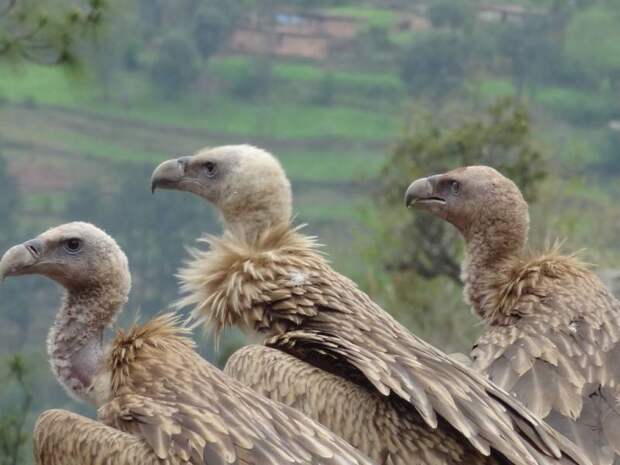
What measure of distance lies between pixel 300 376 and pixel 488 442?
77cm

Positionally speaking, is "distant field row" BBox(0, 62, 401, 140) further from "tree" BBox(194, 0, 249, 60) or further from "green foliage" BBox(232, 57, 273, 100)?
"tree" BBox(194, 0, 249, 60)

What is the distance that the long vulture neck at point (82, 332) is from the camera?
538 centimetres

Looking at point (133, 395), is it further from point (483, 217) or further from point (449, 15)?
point (449, 15)

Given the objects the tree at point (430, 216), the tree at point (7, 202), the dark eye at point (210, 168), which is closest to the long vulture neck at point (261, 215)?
the dark eye at point (210, 168)

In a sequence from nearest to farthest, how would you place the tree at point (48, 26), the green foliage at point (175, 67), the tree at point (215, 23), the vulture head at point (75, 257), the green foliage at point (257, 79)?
the vulture head at point (75, 257), the tree at point (48, 26), the green foliage at point (175, 67), the tree at point (215, 23), the green foliage at point (257, 79)

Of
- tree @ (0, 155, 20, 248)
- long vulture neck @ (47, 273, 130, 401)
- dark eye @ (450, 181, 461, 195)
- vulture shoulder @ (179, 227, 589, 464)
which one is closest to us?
vulture shoulder @ (179, 227, 589, 464)

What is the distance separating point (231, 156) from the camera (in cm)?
691

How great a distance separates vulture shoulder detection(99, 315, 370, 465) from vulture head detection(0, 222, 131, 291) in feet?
1.24

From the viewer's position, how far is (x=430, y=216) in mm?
22047

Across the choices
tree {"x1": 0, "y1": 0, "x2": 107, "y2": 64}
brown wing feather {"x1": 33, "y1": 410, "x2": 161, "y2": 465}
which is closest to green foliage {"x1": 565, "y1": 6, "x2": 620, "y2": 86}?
tree {"x1": 0, "y1": 0, "x2": 107, "y2": 64}

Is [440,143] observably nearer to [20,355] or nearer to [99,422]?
[20,355]

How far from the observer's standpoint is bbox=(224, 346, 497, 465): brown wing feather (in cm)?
506

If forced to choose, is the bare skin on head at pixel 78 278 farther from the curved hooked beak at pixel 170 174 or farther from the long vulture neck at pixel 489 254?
the long vulture neck at pixel 489 254

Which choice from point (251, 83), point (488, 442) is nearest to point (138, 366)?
point (488, 442)
